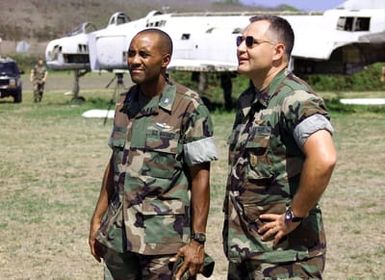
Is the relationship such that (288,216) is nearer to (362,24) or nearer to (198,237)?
(198,237)

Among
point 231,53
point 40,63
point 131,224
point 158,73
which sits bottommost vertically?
point 40,63

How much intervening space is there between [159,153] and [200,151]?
0.18m

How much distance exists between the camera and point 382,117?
19.3m

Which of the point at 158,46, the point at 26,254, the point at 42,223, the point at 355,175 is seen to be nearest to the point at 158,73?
the point at 158,46

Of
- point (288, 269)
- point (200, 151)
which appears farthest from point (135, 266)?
point (288, 269)

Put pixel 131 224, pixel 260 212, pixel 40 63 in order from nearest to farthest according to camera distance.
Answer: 1. pixel 260 212
2. pixel 131 224
3. pixel 40 63

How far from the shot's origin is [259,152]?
3.15 meters

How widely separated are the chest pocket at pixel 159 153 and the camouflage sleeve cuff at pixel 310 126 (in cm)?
70

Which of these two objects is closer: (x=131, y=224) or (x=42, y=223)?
(x=131, y=224)

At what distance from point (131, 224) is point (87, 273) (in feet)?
8.64

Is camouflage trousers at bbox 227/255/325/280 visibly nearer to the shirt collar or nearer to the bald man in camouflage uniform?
the bald man in camouflage uniform

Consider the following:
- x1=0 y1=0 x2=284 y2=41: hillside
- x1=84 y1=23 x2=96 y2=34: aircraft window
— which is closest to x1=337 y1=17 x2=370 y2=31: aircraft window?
x1=84 y1=23 x2=96 y2=34: aircraft window

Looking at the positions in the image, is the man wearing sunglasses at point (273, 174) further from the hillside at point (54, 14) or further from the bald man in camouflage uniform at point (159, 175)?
the hillside at point (54, 14)

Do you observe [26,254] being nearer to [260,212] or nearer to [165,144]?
[165,144]
